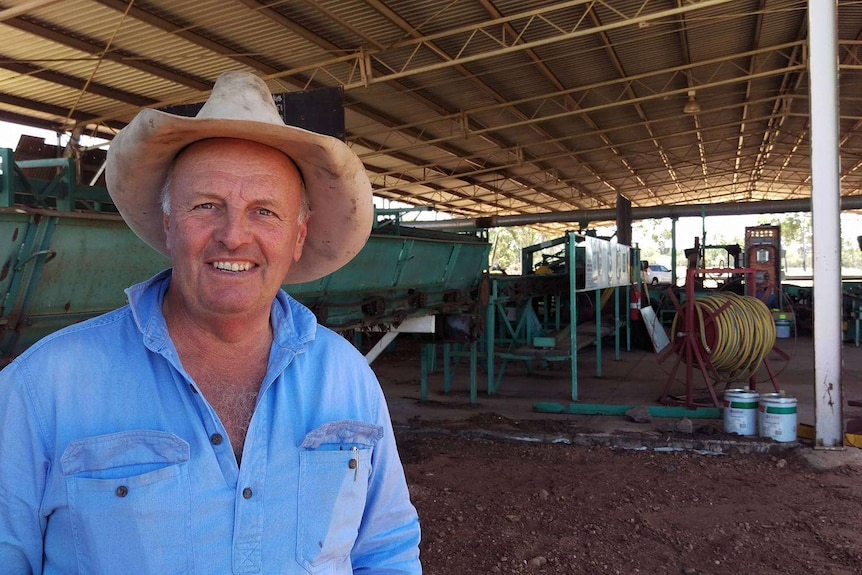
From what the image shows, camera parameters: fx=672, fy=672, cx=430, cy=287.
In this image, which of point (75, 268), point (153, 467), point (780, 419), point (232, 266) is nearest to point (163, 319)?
point (232, 266)

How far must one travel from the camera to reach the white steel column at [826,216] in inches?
210

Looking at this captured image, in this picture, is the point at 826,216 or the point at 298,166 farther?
the point at 826,216

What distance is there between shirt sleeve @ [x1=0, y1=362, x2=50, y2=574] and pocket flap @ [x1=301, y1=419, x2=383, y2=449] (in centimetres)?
45

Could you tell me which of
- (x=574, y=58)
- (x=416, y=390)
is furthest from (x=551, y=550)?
(x=574, y=58)

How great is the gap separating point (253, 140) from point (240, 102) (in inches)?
3.0

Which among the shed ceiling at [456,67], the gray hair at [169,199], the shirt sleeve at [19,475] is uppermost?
the shed ceiling at [456,67]

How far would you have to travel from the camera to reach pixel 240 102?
1.33 meters

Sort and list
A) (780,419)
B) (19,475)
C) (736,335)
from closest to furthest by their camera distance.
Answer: (19,475), (780,419), (736,335)

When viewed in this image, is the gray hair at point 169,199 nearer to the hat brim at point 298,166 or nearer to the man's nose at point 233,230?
the hat brim at point 298,166

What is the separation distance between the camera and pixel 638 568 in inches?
141

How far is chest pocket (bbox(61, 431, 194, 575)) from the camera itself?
3.66ft

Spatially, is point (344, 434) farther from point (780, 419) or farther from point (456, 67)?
point (456, 67)

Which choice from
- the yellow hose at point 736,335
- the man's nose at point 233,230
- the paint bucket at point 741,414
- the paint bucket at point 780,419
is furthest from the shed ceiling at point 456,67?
the man's nose at point 233,230

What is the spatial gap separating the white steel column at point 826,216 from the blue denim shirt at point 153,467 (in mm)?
5198
